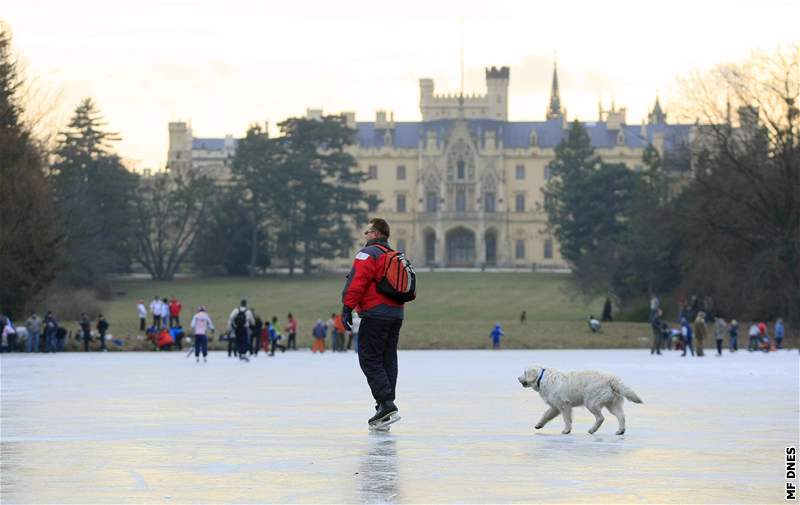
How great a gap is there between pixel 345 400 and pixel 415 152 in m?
138

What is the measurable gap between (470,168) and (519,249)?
888cm

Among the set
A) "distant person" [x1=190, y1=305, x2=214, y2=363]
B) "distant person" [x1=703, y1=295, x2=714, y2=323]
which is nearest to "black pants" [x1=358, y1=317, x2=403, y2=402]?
"distant person" [x1=190, y1=305, x2=214, y2=363]

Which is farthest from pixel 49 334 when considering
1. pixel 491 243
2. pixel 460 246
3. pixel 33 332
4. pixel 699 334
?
pixel 491 243

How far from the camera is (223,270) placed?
4417 inches

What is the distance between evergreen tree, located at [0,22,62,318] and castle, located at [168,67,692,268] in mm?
96974

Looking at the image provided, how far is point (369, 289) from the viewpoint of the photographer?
14.1 meters

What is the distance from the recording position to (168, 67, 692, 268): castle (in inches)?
5935

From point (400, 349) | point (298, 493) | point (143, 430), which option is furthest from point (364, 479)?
point (400, 349)

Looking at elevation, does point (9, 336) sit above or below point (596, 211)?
below

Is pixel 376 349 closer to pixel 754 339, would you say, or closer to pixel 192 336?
pixel 192 336

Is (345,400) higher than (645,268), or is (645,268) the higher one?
(645,268)

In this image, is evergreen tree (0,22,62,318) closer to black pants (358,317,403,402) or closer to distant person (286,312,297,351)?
distant person (286,312,297,351)

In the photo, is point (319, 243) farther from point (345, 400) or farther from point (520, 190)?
point (345, 400)

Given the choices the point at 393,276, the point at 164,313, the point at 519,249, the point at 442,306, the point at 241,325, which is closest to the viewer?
the point at 393,276
